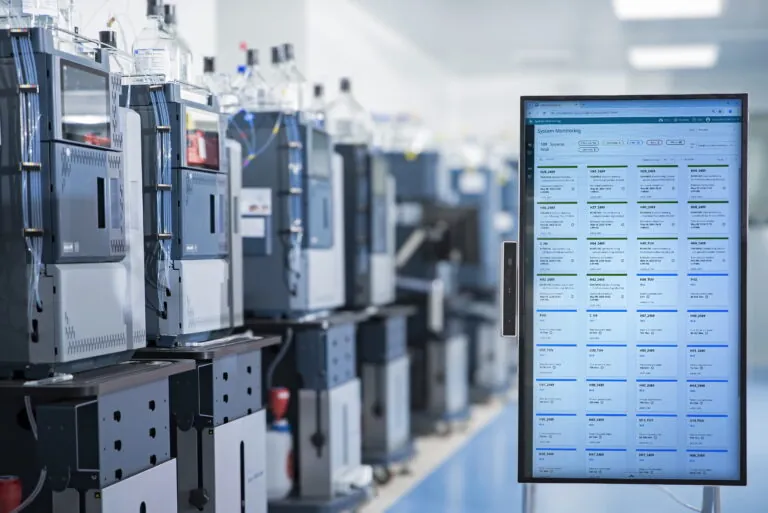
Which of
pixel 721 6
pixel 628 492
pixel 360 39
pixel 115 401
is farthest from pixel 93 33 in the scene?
pixel 721 6

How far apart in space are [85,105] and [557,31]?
21.2ft

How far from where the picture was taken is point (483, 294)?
29.1ft

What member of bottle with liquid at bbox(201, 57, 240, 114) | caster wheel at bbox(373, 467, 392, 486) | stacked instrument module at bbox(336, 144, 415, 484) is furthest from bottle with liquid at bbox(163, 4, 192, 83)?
caster wheel at bbox(373, 467, 392, 486)

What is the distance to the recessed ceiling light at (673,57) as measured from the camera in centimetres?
823

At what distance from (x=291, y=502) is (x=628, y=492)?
1471 millimetres

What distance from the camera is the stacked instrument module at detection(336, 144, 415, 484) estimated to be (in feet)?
18.1

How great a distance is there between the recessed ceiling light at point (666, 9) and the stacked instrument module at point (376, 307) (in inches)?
103

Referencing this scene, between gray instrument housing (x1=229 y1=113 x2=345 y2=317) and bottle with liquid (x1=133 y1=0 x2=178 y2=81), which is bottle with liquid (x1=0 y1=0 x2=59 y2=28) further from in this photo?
gray instrument housing (x1=229 y1=113 x2=345 y2=317)

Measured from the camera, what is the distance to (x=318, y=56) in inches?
256

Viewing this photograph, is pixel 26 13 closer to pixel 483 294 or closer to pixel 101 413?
pixel 101 413

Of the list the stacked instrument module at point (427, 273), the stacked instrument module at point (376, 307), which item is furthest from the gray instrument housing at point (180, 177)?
the stacked instrument module at point (427, 273)

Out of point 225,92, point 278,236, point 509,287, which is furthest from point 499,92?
point 509,287

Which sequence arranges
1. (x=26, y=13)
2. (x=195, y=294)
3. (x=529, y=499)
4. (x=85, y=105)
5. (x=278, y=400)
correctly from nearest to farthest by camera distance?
(x=529, y=499), (x=85, y=105), (x=26, y=13), (x=195, y=294), (x=278, y=400)

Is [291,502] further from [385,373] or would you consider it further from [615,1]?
[615,1]
